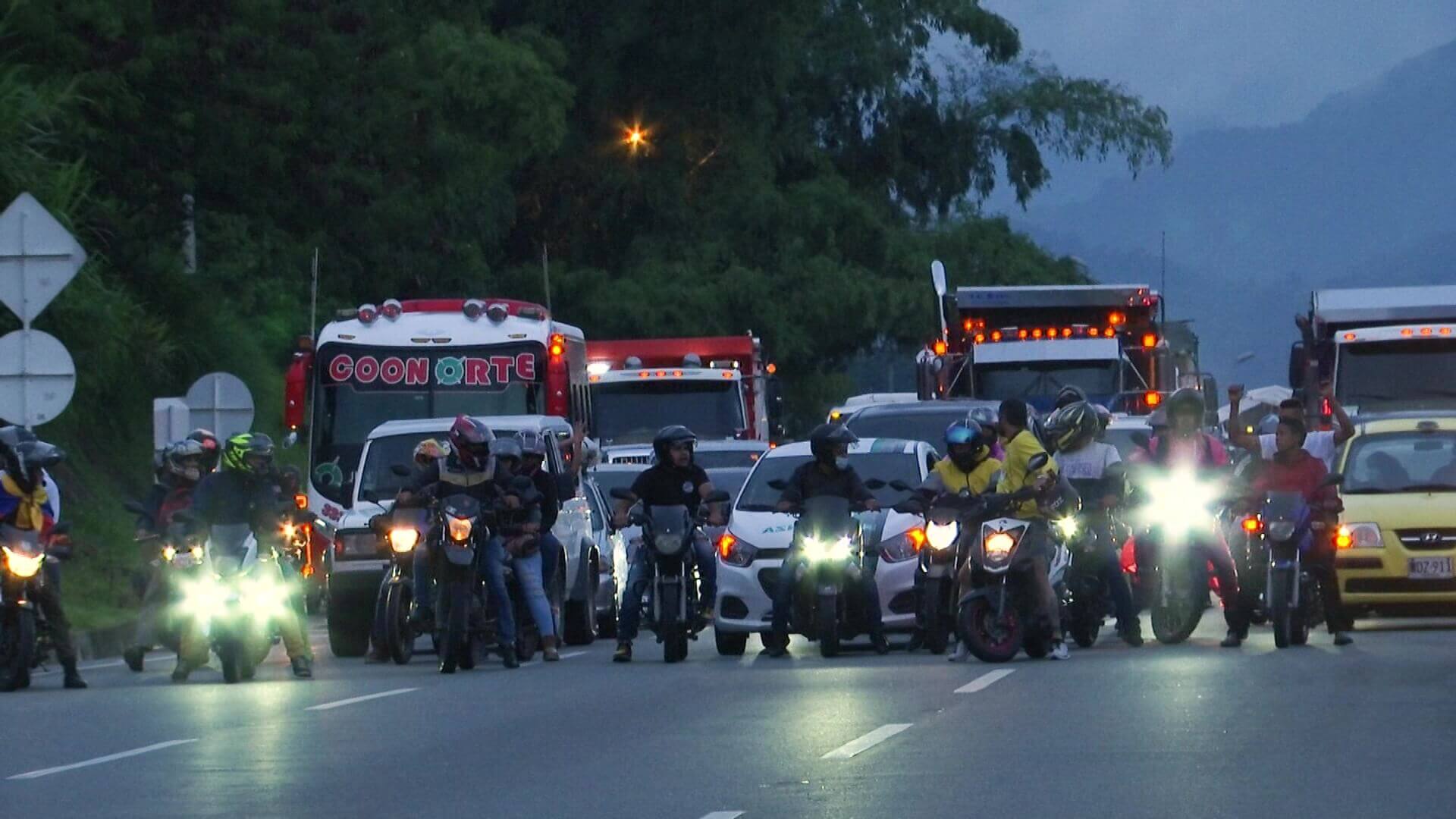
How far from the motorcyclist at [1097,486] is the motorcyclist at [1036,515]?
109 cm

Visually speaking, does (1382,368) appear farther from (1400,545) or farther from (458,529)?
(458,529)

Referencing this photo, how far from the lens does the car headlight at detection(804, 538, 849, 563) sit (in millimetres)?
20047

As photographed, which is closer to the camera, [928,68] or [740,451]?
[740,451]

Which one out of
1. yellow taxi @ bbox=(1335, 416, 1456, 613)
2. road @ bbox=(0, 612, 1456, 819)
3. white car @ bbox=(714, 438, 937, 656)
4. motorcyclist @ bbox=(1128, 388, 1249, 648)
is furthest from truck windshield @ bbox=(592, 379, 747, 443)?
road @ bbox=(0, 612, 1456, 819)

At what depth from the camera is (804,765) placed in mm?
12469

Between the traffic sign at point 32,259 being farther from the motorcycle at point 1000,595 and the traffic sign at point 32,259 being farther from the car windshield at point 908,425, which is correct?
the car windshield at point 908,425

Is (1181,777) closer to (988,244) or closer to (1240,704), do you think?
(1240,704)

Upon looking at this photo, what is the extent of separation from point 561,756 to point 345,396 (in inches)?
575

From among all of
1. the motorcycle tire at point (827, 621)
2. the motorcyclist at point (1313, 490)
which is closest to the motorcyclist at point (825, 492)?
the motorcycle tire at point (827, 621)

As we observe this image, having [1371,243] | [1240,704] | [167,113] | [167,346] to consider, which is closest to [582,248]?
[167,113]

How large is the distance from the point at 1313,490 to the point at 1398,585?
1720mm

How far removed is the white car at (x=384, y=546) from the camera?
74.1 feet

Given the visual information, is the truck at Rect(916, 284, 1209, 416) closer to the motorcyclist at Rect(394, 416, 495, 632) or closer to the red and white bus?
the red and white bus

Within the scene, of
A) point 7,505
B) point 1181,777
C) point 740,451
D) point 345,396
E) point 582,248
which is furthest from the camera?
point 582,248
